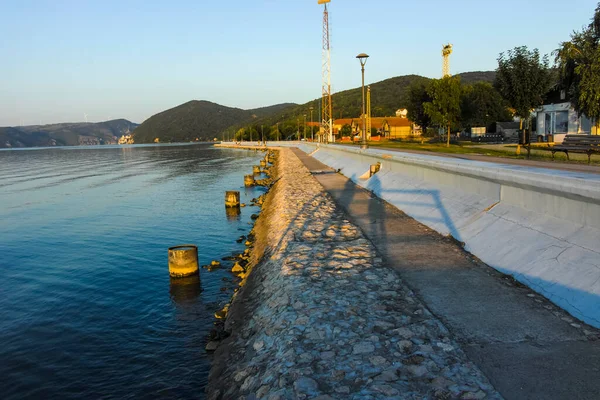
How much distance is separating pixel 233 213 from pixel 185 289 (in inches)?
484

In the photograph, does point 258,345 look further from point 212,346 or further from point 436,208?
point 436,208

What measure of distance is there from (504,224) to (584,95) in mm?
25980

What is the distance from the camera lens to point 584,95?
28.1m

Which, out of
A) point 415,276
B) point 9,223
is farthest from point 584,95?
point 9,223

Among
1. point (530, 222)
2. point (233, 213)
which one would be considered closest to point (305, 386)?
point (530, 222)

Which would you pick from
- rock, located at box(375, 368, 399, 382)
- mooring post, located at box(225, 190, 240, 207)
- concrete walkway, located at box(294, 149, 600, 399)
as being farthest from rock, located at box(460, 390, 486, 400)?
mooring post, located at box(225, 190, 240, 207)

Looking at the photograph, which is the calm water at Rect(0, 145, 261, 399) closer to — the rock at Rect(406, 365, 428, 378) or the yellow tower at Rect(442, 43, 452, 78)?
the rock at Rect(406, 365, 428, 378)

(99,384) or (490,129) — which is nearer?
(99,384)

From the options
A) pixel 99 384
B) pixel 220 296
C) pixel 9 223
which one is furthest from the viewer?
pixel 9 223

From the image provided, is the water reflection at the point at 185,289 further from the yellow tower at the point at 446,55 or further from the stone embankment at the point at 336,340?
the yellow tower at the point at 446,55

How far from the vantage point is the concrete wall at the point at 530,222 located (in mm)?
5527

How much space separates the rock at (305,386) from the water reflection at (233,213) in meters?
17.7

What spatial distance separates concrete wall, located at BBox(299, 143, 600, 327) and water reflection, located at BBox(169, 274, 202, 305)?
5.95 meters

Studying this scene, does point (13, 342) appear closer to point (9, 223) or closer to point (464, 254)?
point (464, 254)
